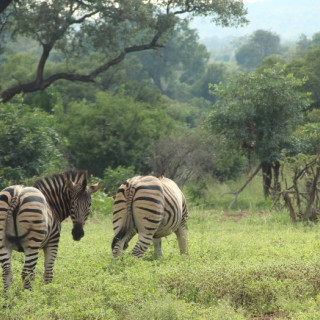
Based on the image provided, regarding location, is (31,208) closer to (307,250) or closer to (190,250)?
(190,250)

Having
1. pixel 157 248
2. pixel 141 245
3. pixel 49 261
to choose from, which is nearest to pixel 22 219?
pixel 49 261

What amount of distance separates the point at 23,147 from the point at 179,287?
36.2 feet

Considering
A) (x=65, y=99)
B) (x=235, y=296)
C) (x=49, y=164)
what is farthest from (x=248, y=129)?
(x=65, y=99)

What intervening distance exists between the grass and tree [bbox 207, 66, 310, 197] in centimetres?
850

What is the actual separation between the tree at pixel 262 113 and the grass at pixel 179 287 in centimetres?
850

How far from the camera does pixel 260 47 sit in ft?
315

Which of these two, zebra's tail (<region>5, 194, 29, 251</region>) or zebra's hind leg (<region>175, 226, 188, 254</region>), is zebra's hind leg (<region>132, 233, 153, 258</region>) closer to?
zebra's hind leg (<region>175, 226, 188, 254</region>)

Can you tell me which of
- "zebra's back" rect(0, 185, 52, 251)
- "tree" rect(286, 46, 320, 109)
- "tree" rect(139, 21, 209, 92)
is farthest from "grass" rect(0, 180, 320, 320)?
"tree" rect(139, 21, 209, 92)

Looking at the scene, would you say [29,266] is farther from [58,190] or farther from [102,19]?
[102,19]

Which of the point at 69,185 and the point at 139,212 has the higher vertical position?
the point at 69,185

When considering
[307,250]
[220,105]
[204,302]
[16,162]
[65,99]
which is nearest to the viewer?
[204,302]

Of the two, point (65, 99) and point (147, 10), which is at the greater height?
point (147, 10)

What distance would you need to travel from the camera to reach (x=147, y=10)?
21.2 meters

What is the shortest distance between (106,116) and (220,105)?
18.0ft
